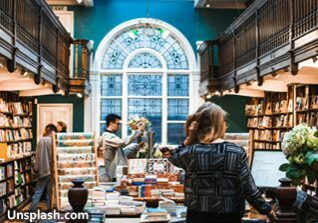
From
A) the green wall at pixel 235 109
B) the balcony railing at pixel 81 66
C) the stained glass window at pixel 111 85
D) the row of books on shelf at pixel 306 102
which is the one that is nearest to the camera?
the row of books on shelf at pixel 306 102

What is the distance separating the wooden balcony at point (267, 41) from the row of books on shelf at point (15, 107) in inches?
176

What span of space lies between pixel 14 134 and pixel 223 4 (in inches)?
269

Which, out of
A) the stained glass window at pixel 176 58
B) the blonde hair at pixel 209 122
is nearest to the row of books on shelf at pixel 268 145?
the stained glass window at pixel 176 58

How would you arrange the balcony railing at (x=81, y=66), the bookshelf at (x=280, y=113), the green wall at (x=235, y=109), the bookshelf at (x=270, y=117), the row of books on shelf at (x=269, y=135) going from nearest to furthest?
the bookshelf at (x=280, y=113), the bookshelf at (x=270, y=117), the row of books on shelf at (x=269, y=135), the balcony railing at (x=81, y=66), the green wall at (x=235, y=109)

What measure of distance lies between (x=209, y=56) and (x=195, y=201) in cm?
1083

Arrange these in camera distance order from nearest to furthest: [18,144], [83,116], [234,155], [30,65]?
[234,155] → [30,65] → [18,144] → [83,116]

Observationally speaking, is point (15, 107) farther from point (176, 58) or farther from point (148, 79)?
point (176, 58)

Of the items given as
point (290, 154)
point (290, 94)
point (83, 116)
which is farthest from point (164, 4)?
point (290, 154)

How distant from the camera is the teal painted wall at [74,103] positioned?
15.0 m

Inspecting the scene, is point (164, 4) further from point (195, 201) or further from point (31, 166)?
point (195, 201)

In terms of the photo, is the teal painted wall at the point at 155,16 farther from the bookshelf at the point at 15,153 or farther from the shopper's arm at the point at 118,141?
the shopper's arm at the point at 118,141

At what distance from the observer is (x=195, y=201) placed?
10.7 feet

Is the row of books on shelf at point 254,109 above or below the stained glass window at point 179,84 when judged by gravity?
below

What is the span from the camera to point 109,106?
1591 cm
